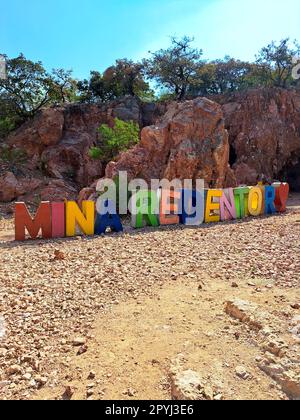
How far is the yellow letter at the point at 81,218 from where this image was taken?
8.12 m

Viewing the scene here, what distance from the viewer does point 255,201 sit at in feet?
35.5

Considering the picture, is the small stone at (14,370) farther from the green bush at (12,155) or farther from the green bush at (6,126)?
the green bush at (6,126)

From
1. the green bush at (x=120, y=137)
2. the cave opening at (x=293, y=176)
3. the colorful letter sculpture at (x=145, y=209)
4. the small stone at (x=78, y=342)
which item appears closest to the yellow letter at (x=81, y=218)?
the colorful letter sculpture at (x=145, y=209)

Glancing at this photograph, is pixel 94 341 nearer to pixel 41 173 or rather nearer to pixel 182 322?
pixel 182 322

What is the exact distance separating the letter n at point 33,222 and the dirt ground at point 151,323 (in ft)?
4.48

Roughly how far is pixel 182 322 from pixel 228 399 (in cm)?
121

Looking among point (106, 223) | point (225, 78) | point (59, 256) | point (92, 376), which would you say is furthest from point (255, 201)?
point (225, 78)

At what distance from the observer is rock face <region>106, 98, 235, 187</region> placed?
11.4m

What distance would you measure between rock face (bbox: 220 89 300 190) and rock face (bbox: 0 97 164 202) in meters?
5.11

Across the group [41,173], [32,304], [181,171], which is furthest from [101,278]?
[41,173]

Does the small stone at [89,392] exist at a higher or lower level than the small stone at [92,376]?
lower

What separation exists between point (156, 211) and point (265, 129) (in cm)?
1298

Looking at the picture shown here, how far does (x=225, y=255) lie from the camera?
6105 mm

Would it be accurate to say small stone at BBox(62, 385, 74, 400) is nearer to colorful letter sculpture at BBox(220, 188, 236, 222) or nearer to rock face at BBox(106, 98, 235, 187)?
colorful letter sculpture at BBox(220, 188, 236, 222)
